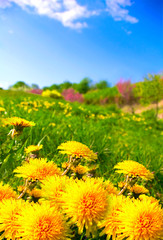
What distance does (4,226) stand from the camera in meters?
0.85

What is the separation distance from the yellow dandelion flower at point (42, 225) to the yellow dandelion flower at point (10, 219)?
0.04 metres

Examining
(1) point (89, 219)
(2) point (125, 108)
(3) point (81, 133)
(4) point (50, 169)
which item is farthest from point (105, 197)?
(2) point (125, 108)

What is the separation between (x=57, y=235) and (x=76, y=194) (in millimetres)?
153

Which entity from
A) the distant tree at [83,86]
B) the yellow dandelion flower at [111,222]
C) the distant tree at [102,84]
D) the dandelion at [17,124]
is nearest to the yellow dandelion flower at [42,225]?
the yellow dandelion flower at [111,222]

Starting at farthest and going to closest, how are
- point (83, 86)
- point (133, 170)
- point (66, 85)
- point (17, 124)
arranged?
point (66, 85), point (83, 86), point (17, 124), point (133, 170)

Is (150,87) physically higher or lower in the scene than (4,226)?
higher

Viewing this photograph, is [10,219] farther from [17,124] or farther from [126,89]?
[126,89]

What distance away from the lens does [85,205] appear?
85 centimetres

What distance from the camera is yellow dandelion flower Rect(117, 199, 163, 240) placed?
803mm

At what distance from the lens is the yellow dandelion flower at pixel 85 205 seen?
829 mm

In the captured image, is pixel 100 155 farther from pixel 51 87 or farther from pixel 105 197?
pixel 51 87

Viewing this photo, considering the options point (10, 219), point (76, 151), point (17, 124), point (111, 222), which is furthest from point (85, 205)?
point (17, 124)

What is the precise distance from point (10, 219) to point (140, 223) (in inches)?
18.9

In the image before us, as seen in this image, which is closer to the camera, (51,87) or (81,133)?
(81,133)
